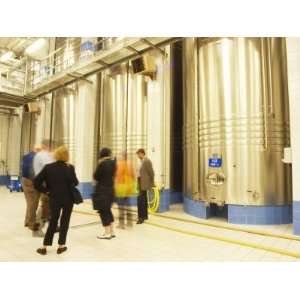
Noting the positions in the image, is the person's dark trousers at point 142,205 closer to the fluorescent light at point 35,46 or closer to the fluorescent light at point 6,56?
the fluorescent light at point 35,46

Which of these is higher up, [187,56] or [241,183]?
[187,56]

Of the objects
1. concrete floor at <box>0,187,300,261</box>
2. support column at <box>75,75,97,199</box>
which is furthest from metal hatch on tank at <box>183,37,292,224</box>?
support column at <box>75,75,97,199</box>

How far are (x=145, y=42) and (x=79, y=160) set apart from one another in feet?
14.1

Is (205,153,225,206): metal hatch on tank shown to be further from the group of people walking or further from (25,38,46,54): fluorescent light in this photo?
(25,38,46,54): fluorescent light

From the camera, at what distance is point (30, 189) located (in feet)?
14.0

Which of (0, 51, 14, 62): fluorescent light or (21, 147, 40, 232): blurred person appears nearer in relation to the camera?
(21, 147, 40, 232): blurred person

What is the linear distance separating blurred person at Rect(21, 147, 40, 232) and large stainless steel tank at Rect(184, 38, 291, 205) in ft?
10.1

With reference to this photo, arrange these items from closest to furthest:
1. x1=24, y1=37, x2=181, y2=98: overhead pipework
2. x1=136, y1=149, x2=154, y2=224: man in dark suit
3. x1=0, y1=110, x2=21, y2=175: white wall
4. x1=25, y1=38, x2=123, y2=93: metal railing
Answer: x1=136, y1=149, x2=154, y2=224: man in dark suit, x1=24, y1=37, x2=181, y2=98: overhead pipework, x1=25, y1=38, x2=123, y2=93: metal railing, x1=0, y1=110, x2=21, y2=175: white wall

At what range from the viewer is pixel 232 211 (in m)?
4.64

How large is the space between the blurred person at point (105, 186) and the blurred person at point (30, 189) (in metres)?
1.26

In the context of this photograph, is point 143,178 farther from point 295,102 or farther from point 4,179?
point 4,179

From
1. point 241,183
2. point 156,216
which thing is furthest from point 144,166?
point 241,183

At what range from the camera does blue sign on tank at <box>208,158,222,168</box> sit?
479 cm
